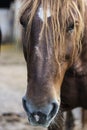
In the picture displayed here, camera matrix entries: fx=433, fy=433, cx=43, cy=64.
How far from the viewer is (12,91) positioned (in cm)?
674

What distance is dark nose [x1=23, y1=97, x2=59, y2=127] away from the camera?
8.57 ft

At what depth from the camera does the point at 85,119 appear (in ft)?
15.2

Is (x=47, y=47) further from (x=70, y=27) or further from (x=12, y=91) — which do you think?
(x=12, y=91)

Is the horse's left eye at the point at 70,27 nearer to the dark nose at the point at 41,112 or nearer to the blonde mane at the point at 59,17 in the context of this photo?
the blonde mane at the point at 59,17

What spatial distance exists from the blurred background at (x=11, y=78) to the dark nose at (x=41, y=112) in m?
0.71

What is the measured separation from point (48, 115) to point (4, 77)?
219 inches

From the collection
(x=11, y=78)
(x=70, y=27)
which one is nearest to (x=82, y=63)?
(x=70, y=27)

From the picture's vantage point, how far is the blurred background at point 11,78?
4.81m

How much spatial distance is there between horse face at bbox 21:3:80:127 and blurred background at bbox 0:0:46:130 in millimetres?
378

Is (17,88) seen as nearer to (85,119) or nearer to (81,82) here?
(85,119)

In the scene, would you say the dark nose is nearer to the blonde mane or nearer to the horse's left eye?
the blonde mane

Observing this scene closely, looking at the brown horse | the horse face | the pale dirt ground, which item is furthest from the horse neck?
the pale dirt ground

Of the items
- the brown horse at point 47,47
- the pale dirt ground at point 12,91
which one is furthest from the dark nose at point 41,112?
the pale dirt ground at point 12,91

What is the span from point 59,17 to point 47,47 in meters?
0.21
